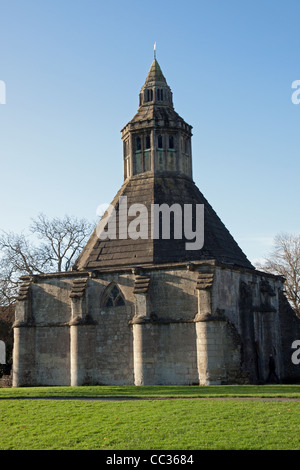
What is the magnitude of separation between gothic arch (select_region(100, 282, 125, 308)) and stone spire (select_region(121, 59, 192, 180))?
7.95 meters

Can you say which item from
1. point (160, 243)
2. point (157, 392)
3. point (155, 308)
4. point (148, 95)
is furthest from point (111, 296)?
point (148, 95)

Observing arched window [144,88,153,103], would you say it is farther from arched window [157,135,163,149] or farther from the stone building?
arched window [157,135,163,149]

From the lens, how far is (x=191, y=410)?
17.0m

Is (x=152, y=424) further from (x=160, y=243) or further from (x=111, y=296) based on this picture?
(x=160, y=243)

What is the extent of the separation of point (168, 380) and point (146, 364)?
1236mm

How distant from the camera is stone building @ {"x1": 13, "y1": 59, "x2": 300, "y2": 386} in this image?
27219 millimetres

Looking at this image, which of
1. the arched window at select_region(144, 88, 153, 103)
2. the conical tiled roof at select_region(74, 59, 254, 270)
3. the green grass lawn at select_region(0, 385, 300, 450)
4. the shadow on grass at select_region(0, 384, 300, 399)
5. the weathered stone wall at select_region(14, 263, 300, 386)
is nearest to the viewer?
the green grass lawn at select_region(0, 385, 300, 450)

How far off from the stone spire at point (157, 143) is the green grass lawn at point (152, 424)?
16724mm

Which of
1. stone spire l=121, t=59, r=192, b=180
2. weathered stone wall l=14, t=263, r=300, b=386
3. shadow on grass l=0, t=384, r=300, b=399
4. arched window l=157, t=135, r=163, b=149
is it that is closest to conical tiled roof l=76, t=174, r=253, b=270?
stone spire l=121, t=59, r=192, b=180

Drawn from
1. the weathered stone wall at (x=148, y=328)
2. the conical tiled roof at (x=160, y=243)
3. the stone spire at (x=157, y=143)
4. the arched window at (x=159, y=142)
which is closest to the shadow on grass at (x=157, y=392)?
the weathered stone wall at (x=148, y=328)

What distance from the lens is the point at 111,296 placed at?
29.4 metres

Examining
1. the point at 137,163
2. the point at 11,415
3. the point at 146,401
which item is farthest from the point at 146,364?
the point at 137,163

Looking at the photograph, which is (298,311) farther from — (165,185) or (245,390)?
(245,390)

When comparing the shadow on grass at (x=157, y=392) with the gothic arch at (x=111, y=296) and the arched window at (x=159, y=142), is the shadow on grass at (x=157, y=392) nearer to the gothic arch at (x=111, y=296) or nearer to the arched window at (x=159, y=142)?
the gothic arch at (x=111, y=296)
